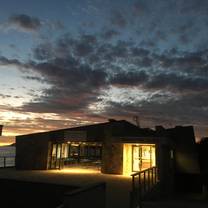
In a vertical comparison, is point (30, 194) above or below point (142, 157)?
below

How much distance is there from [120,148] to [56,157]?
5.89m

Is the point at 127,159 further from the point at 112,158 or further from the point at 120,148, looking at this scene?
the point at 112,158

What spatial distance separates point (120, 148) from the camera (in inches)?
786

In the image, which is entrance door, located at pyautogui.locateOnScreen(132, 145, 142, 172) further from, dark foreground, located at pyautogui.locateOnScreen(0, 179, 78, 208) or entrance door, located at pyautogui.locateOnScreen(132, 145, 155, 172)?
dark foreground, located at pyautogui.locateOnScreen(0, 179, 78, 208)

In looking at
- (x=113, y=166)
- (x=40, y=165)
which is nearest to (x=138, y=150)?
(x=113, y=166)

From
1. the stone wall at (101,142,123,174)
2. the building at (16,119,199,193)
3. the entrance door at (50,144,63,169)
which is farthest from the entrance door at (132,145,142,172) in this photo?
the entrance door at (50,144,63,169)

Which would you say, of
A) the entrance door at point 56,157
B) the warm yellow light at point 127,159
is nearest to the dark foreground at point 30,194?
the entrance door at point 56,157

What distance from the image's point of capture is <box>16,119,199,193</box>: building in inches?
723

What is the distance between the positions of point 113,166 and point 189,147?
821cm

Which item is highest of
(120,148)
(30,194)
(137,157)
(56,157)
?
(120,148)

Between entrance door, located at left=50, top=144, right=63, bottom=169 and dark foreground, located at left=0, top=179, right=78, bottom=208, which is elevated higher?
entrance door, located at left=50, top=144, right=63, bottom=169

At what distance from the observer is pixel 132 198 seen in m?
9.88

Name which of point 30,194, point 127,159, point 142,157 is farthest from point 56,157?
point 30,194

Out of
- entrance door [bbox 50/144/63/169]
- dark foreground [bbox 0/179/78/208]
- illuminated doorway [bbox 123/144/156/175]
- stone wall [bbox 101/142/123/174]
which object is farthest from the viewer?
entrance door [bbox 50/144/63/169]
